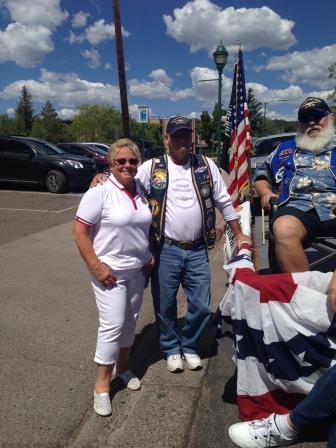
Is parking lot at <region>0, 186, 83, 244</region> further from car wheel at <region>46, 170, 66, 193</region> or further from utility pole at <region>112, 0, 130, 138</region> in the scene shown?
utility pole at <region>112, 0, 130, 138</region>

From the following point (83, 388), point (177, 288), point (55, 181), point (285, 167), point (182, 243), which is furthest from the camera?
point (55, 181)

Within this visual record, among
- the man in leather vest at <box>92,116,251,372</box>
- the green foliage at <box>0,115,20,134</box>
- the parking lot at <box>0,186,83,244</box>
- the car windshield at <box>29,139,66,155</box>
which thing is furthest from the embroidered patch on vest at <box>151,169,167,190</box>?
the green foliage at <box>0,115,20,134</box>

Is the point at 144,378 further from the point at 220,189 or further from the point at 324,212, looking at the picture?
the point at 324,212

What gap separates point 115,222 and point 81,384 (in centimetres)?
121

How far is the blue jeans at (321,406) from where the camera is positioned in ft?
6.90

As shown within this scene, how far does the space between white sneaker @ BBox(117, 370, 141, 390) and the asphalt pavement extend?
0.14 feet

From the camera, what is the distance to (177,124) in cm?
292

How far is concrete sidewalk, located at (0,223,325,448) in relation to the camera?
2.43m

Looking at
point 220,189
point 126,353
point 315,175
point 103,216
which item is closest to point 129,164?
point 103,216

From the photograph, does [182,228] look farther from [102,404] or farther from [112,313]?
[102,404]

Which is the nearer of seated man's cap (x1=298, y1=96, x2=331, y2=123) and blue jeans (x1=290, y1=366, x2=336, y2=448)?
blue jeans (x1=290, y1=366, x2=336, y2=448)

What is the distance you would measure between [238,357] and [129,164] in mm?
1354

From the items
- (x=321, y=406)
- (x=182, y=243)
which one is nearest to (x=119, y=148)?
(x=182, y=243)

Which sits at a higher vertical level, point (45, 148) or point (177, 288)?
point (45, 148)
